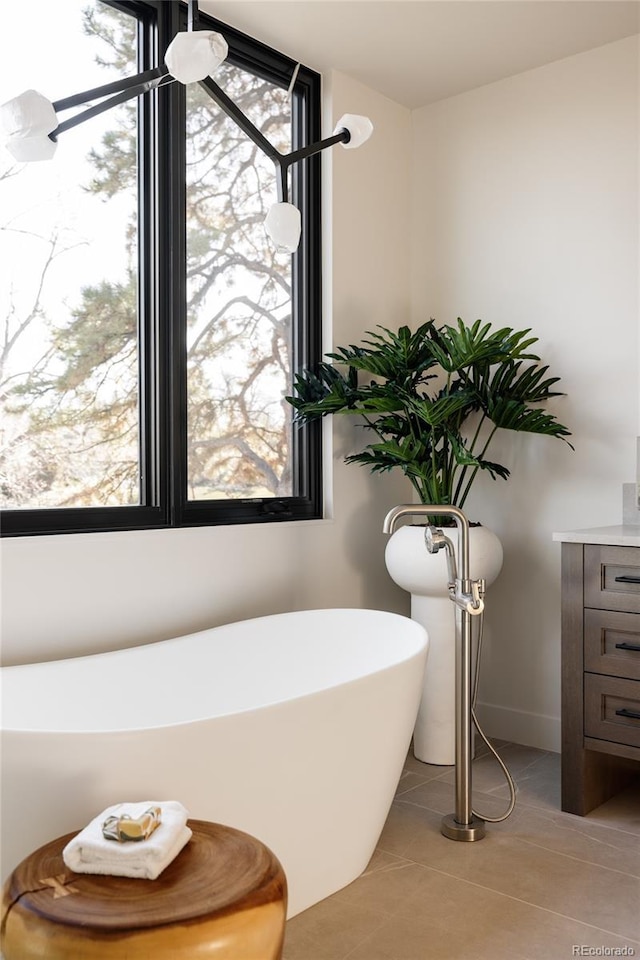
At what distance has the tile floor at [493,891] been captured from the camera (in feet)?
6.09

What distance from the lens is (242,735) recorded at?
5.50ft

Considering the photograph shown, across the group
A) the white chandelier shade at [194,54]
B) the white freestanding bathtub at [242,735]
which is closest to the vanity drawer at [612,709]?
the white freestanding bathtub at [242,735]

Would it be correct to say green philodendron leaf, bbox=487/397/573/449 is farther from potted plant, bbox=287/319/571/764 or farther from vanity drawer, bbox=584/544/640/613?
vanity drawer, bbox=584/544/640/613

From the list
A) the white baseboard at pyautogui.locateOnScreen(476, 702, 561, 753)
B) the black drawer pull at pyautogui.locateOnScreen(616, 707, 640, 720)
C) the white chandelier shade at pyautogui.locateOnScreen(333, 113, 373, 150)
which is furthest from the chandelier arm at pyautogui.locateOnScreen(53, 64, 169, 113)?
the white baseboard at pyautogui.locateOnScreen(476, 702, 561, 753)

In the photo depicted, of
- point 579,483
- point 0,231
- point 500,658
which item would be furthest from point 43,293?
point 500,658

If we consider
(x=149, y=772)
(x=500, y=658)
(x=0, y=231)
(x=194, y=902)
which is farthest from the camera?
(x=500, y=658)

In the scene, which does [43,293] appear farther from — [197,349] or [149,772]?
[149,772]

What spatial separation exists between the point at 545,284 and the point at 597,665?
1.53m

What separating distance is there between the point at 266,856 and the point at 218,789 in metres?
0.29

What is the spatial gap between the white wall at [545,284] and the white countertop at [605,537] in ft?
1.60

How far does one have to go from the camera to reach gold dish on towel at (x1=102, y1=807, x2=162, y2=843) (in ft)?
4.39

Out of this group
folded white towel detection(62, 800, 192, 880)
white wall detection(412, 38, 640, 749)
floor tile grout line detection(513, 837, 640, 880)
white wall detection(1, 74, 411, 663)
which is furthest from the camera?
white wall detection(412, 38, 640, 749)

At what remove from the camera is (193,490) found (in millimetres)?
2873

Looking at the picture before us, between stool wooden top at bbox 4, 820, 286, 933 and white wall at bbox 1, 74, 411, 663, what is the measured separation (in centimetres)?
97
